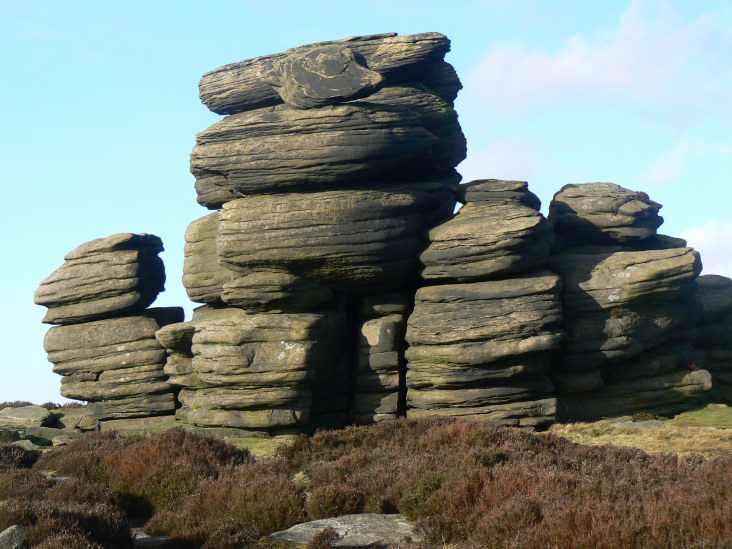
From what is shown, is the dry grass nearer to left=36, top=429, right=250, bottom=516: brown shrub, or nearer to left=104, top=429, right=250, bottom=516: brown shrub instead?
left=104, top=429, right=250, bottom=516: brown shrub

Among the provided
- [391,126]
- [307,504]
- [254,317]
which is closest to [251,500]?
[307,504]

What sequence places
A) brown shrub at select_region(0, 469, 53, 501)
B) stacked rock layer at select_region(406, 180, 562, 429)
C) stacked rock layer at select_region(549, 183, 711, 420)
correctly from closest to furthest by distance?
brown shrub at select_region(0, 469, 53, 501), stacked rock layer at select_region(406, 180, 562, 429), stacked rock layer at select_region(549, 183, 711, 420)

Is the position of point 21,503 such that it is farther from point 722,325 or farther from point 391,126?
point 722,325

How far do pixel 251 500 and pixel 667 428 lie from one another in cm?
1644

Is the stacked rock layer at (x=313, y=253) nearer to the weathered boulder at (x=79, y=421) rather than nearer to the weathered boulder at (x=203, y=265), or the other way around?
the weathered boulder at (x=203, y=265)

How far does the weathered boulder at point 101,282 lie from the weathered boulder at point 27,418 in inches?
190

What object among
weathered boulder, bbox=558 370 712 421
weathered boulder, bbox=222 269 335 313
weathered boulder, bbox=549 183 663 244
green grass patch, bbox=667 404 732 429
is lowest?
green grass patch, bbox=667 404 732 429

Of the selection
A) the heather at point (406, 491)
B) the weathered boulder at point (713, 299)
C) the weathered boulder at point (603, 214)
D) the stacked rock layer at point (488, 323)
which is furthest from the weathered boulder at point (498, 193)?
the heather at point (406, 491)

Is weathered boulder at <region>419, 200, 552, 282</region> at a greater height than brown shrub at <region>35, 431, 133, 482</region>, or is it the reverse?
weathered boulder at <region>419, 200, 552, 282</region>

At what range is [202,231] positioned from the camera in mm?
34188

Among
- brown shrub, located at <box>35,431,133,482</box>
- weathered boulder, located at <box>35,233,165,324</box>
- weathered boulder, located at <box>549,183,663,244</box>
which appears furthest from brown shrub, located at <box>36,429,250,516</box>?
weathered boulder, located at <box>549,183,663,244</box>

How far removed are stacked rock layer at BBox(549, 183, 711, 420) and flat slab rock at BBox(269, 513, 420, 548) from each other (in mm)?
16704

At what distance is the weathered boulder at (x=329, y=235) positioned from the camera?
2881 centimetres

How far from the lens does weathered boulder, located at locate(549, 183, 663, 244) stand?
33062mm
